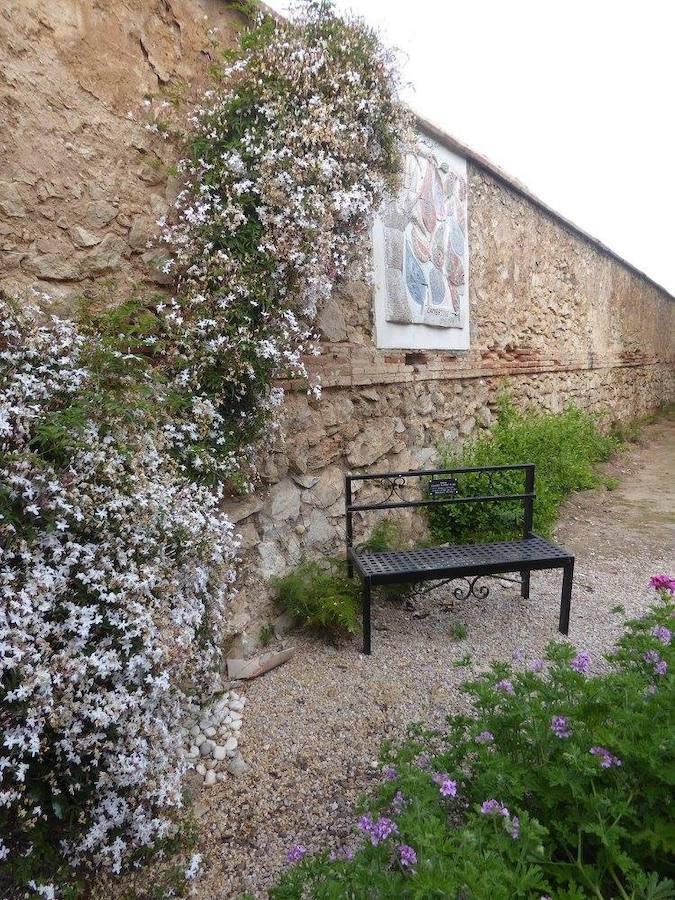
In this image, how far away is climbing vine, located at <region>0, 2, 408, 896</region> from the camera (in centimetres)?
154

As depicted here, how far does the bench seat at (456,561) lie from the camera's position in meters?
2.99

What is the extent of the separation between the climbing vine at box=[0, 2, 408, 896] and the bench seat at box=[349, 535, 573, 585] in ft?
3.00

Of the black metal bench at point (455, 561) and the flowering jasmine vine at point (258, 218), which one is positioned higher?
the flowering jasmine vine at point (258, 218)

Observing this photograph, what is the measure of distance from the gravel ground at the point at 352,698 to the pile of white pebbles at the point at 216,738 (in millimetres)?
50

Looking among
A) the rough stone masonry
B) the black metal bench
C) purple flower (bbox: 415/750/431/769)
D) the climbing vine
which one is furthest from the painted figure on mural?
purple flower (bbox: 415/750/431/769)

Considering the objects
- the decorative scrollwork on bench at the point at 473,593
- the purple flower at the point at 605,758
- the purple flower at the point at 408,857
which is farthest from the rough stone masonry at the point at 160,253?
the purple flower at the point at 605,758

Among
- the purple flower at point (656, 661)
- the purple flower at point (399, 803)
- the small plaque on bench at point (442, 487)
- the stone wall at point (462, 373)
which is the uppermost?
the stone wall at point (462, 373)

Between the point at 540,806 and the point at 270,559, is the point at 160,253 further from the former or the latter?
the point at 540,806

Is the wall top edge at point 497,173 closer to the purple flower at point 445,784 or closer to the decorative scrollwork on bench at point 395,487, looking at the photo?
the decorative scrollwork on bench at point 395,487

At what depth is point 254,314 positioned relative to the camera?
265 cm

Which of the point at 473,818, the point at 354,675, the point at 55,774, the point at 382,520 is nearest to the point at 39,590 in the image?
the point at 55,774

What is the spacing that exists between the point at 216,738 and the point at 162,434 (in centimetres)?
129

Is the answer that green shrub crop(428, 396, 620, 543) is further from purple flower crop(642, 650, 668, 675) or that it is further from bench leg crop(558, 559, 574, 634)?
purple flower crop(642, 650, 668, 675)

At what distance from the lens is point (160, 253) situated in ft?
8.61
